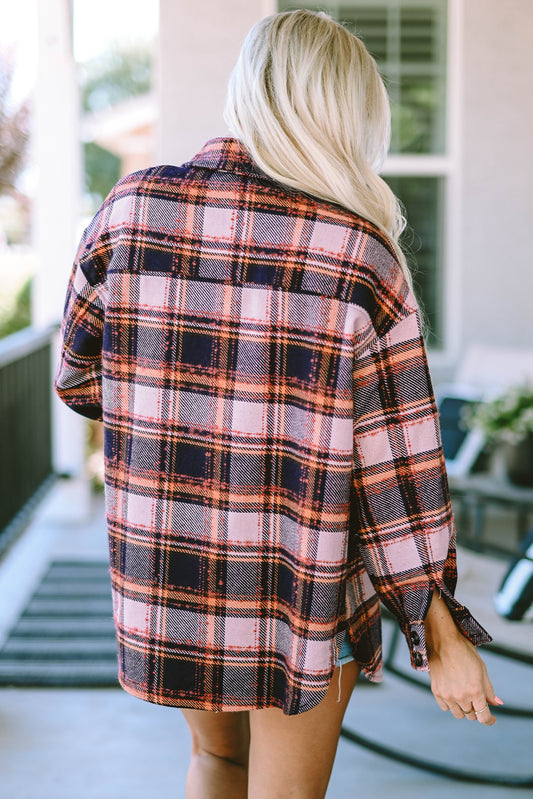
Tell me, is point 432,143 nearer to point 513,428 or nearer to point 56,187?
point 56,187

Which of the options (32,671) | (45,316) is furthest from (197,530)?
(45,316)

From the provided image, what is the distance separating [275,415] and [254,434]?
37 millimetres

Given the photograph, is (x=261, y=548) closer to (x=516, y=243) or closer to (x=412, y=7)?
(x=516, y=243)

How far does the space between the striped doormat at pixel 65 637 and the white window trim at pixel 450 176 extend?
249cm

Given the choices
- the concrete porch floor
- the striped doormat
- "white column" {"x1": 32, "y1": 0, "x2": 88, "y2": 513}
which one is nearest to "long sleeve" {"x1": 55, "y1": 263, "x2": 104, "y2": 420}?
the concrete porch floor

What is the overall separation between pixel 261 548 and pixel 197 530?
0.09 m

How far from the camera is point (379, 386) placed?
1104 millimetres

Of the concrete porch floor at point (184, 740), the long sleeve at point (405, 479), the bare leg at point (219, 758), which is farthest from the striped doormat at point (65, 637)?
the long sleeve at point (405, 479)

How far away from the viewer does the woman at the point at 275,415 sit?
107 centimetres

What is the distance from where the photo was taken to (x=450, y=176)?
5.05 m

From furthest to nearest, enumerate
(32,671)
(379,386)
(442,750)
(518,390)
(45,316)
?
(45,316)
(518,390)
(32,671)
(442,750)
(379,386)

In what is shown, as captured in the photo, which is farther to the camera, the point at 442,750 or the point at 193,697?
the point at 442,750

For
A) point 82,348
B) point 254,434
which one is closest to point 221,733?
point 254,434

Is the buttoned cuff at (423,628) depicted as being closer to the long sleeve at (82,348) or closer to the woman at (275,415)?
the woman at (275,415)
